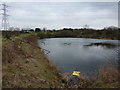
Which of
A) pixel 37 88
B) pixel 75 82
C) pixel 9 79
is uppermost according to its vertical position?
pixel 9 79

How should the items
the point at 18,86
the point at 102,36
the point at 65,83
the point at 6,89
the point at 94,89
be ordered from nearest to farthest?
the point at 6,89 → the point at 18,86 → the point at 94,89 → the point at 65,83 → the point at 102,36

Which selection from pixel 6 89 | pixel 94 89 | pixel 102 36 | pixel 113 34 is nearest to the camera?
pixel 6 89

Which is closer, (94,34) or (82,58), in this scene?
(82,58)

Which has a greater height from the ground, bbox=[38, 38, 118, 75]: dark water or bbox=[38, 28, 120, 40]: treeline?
bbox=[38, 28, 120, 40]: treeline

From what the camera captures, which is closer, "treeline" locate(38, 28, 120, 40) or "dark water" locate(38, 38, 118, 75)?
"dark water" locate(38, 38, 118, 75)

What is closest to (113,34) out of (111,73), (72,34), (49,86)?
(72,34)

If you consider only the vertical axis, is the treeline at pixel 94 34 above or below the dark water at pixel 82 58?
above

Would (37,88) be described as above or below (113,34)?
below

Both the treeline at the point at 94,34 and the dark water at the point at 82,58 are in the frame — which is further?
the treeline at the point at 94,34

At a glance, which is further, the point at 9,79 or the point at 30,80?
the point at 30,80

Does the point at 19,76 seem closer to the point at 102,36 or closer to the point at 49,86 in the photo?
the point at 49,86

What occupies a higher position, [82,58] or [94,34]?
[94,34]

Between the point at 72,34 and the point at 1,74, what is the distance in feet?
179

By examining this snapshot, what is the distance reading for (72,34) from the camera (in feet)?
194
